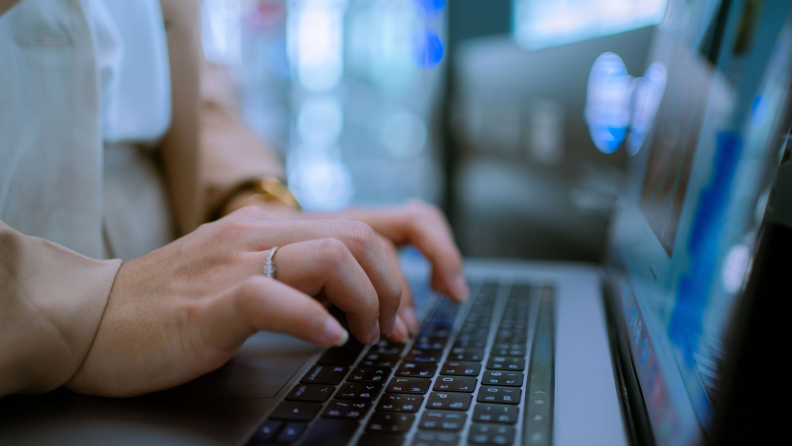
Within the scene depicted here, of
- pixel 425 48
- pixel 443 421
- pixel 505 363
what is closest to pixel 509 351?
pixel 505 363

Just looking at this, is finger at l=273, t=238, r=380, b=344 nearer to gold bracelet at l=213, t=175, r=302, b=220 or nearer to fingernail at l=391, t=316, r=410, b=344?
fingernail at l=391, t=316, r=410, b=344

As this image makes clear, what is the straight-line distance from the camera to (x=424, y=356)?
357 millimetres

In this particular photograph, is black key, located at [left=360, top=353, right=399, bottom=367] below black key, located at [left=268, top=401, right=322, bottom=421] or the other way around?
below

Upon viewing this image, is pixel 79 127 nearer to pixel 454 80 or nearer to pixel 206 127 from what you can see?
pixel 206 127

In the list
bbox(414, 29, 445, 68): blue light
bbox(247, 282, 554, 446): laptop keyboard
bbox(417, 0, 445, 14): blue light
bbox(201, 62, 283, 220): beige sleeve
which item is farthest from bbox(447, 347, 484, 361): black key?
bbox(417, 0, 445, 14): blue light

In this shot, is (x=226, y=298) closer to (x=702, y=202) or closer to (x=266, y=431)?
(x=266, y=431)

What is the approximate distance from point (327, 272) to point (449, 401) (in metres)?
0.10

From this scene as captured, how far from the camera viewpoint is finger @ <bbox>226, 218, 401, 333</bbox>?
1.02ft

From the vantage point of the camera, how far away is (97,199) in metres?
0.41

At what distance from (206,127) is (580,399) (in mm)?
675

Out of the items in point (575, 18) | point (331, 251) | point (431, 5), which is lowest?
point (331, 251)

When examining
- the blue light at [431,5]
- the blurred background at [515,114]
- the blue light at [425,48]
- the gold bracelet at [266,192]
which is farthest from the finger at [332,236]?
the blue light at [431,5]

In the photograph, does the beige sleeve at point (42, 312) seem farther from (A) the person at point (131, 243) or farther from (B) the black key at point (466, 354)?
(B) the black key at point (466, 354)

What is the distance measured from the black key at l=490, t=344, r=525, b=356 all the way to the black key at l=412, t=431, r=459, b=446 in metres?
0.13
